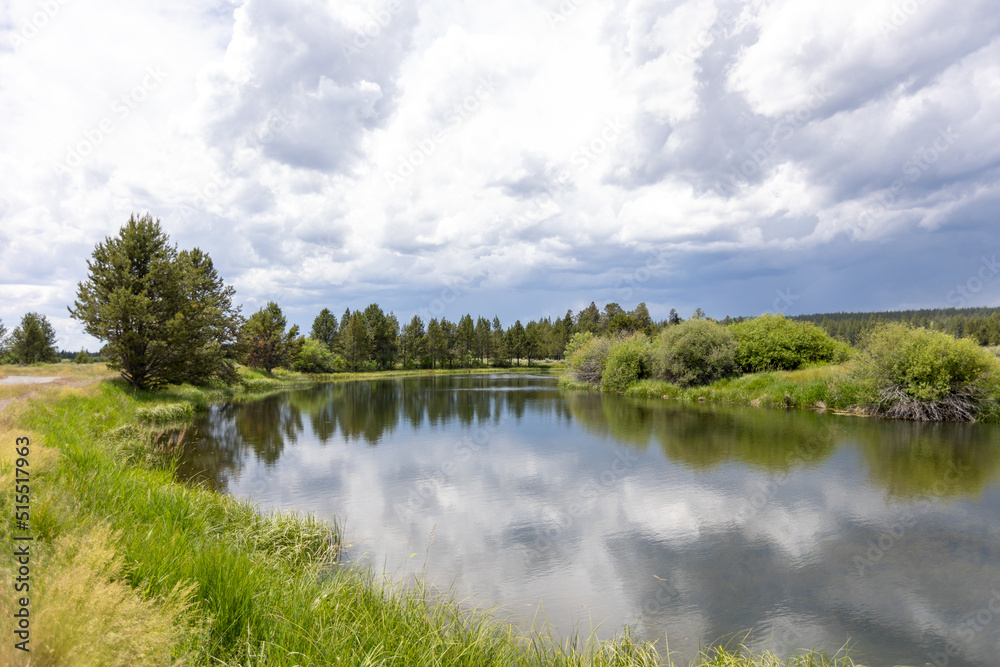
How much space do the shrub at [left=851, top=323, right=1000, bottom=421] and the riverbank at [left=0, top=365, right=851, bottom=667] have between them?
74.1ft

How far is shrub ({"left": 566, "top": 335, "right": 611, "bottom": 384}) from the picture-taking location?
48969 millimetres

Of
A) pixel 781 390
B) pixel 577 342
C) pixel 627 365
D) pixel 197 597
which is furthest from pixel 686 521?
pixel 577 342

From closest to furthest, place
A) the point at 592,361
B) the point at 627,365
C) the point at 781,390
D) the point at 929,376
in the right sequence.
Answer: the point at 929,376
the point at 781,390
the point at 627,365
the point at 592,361

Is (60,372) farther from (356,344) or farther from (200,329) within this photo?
(356,344)

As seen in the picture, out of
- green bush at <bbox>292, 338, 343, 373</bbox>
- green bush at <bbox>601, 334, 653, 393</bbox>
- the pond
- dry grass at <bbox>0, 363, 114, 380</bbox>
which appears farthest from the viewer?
green bush at <bbox>292, 338, 343, 373</bbox>

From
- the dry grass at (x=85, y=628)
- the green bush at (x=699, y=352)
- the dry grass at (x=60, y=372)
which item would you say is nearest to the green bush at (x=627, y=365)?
the green bush at (x=699, y=352)

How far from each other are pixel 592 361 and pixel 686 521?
3967 centimetres

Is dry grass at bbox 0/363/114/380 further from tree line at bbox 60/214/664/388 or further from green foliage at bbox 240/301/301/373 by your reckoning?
green foliage at bbox 240/301/301/373

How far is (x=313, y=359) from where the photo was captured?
74.2m

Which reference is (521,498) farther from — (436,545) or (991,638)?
(991,638)

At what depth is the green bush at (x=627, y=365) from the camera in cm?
4284

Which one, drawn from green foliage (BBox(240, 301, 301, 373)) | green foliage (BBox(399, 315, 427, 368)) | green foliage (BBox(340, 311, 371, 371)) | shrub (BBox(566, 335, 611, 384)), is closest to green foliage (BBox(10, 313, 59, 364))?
green foliage (BBox(240, 301, 301, 373))

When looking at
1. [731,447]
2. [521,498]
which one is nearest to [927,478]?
[731,447]

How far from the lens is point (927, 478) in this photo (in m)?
13.2
